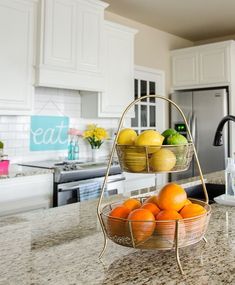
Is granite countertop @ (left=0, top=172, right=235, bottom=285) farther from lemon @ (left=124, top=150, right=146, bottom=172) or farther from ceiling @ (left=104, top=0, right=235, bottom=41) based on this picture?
ceiling @ (left=104, top=0, right=235, bottom=41)

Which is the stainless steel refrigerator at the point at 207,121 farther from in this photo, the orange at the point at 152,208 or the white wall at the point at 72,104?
the orange at the point at 152,208

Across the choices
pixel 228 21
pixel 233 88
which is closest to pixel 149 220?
pixel 233 88

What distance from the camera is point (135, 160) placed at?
2.80ft

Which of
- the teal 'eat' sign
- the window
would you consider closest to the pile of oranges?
the teal 'eat' sign

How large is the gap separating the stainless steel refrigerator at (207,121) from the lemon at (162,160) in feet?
11.0

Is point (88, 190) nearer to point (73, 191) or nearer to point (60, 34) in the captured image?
point (73, 191)

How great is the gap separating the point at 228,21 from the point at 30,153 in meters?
3.06

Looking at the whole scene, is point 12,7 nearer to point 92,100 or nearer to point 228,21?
point 92,100

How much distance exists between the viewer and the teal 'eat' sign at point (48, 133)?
3.20 m

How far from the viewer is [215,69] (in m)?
4.27

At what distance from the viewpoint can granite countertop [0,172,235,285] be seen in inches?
27.2

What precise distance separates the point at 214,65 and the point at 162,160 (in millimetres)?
3795

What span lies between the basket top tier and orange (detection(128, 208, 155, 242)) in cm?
14

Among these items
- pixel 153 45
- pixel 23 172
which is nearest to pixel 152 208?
pixel 23 172
